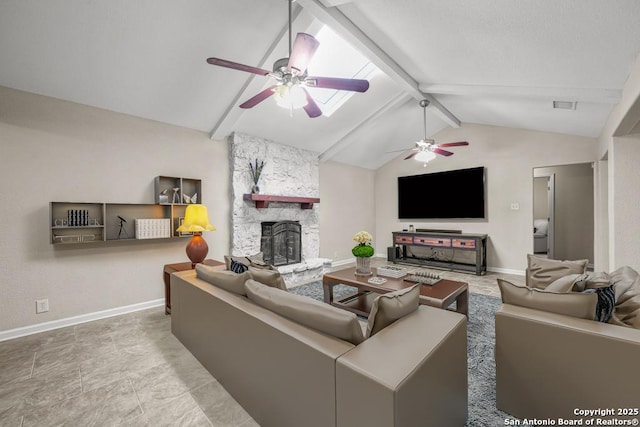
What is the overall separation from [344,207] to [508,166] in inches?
135

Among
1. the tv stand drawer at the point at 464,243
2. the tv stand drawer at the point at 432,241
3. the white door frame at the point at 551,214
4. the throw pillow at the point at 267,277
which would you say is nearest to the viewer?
the throw pillow at the point at 267,277

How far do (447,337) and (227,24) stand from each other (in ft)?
10.3

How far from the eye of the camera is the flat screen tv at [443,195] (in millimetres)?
5523

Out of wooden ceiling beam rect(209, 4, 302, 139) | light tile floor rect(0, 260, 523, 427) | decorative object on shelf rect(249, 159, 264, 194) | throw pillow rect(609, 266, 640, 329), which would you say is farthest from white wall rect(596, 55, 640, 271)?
decorative object on shelf rect(249, 159, 264, 194)

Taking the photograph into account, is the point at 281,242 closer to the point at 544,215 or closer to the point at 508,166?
the point at 508,166

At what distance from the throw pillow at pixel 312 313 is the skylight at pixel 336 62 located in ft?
10.2

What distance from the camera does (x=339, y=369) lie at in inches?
41.7

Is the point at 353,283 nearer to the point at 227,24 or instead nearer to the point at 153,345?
the point at 153,345

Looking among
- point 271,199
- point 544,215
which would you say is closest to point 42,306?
point 271,199

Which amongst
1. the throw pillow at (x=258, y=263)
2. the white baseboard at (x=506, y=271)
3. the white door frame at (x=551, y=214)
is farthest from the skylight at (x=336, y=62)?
the white door frame at (x=551, y=214)

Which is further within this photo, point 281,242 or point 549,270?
point 281,242

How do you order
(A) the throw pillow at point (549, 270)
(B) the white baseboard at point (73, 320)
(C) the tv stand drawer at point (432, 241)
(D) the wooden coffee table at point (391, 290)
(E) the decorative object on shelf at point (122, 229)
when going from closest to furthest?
(A) the throw pillow at point (549, 270), (D) the wooden coffee table at point (391, 290), (B) the white baseboard at point (73, 320), (E) the decorative object on shelf at point (122, 229), (C) the tv stand drawer at point (432, 241)

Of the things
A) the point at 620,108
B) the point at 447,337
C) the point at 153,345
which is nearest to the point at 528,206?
the point at 620,108

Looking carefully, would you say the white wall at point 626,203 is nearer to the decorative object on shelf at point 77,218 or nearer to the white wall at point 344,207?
the white wall at point 344,207
